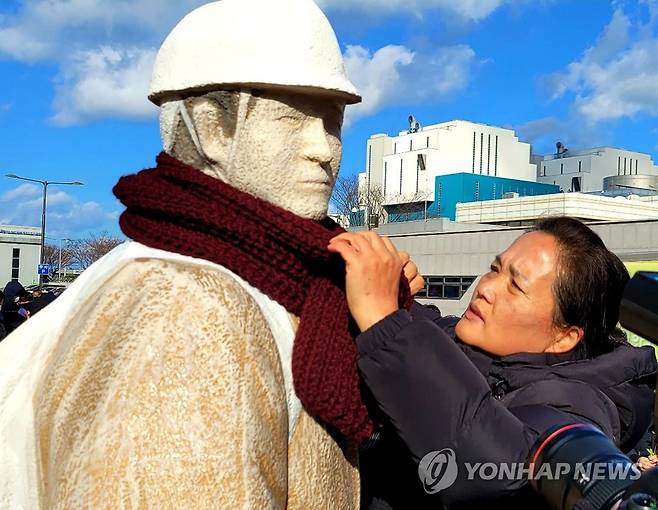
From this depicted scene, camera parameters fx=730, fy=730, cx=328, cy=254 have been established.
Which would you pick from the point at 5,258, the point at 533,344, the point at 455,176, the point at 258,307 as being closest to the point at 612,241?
the point at 533,344

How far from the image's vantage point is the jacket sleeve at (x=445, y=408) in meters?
1.71

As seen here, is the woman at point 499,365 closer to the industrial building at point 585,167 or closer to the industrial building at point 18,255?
the industrial building at point 18,255

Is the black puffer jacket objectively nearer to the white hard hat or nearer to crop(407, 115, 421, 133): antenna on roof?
the white hard hat

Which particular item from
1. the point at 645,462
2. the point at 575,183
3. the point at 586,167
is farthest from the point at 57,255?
the point at 645,462

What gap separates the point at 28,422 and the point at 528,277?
1618mm

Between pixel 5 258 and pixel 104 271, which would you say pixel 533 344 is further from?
pixel 5 258

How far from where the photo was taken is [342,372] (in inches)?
63.2

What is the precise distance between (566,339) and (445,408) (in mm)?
902

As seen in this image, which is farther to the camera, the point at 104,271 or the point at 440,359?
the point at 440,359

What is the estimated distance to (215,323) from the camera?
1.37 metres

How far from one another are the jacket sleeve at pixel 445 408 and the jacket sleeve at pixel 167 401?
1.14ft

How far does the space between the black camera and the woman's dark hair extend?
958 mm

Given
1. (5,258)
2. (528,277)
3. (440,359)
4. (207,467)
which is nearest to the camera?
(207,467)

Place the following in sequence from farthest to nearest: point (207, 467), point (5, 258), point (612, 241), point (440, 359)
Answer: point (5, 258) < point (612, 241) < point (440, 359) < point (207, 467)
